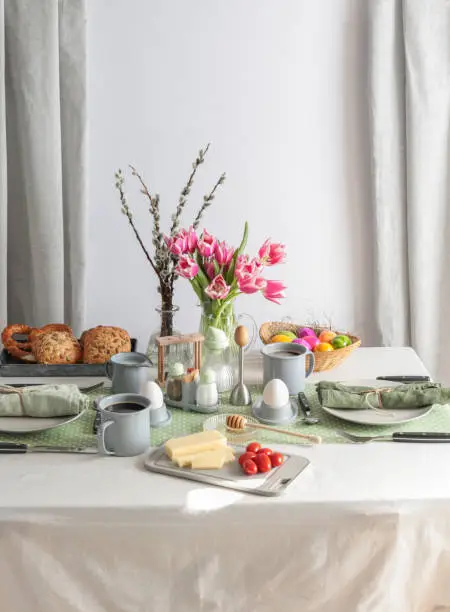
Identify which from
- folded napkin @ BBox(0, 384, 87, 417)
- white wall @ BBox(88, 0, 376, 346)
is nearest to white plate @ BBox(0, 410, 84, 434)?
folded napkin @ BBox(0, 384, 87, 417)

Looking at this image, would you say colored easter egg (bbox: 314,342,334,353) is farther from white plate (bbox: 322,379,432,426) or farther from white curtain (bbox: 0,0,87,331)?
white curtain (bbox: 0,0,87,331)

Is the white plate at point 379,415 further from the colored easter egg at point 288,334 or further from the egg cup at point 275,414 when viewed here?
the colored easter egg at point 288,334

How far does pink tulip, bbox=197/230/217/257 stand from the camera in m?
1.56

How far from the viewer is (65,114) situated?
2.12 metres

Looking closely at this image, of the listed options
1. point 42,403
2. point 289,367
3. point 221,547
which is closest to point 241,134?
point 289,367

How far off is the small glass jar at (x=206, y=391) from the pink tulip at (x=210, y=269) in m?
0.22

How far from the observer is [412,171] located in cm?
215

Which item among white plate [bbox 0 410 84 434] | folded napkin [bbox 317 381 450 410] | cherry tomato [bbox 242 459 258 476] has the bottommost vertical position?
cherry tomato [bbox 242 459 258 476]

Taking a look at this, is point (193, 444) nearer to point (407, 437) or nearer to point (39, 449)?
point (39, 449)

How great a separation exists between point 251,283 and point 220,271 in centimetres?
8

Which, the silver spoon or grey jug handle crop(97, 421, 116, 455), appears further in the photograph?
the silver spoon

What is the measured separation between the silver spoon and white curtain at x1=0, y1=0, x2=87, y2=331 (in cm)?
90

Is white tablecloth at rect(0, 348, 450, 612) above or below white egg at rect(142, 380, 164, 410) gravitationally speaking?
below

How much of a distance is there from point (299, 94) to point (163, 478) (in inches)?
55.1
